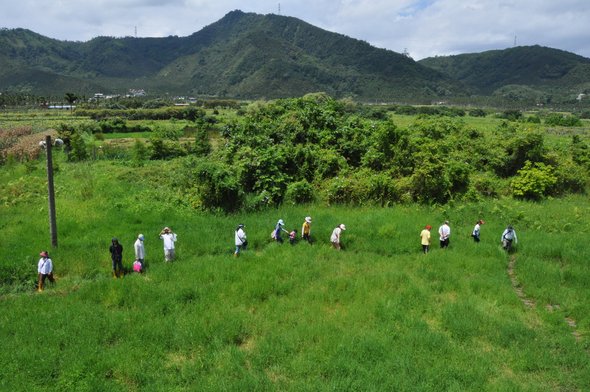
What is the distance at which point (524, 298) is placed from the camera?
43.1ft

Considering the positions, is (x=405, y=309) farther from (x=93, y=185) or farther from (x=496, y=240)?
(x=93, y=185)

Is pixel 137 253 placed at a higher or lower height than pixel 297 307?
higher

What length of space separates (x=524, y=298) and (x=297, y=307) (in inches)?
270

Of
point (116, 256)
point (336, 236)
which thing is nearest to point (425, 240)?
point (336, 236)

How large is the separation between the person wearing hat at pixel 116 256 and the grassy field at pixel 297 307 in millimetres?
636

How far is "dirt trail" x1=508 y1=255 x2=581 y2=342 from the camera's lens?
11.2 meters

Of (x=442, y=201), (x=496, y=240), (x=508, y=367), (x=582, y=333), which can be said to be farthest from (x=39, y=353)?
(x=442, y=201)

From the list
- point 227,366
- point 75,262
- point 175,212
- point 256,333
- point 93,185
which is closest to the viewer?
point 227,366

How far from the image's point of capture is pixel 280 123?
27766 millimetres

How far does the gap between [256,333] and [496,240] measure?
37.4 ft

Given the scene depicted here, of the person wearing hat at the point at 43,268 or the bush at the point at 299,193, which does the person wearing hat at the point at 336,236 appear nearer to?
the bush at the point at 299,193

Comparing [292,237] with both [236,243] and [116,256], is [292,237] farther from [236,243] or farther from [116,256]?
[116,256]

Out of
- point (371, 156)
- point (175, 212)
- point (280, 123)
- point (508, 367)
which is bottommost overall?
point (508, 367)

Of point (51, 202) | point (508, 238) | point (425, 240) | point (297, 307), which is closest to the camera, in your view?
point (297, 307)
